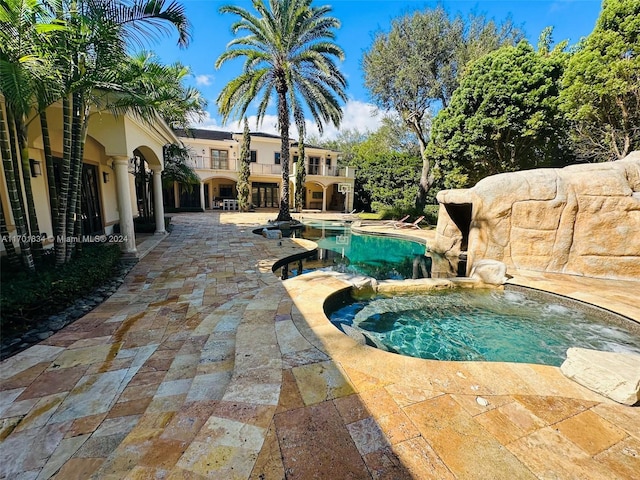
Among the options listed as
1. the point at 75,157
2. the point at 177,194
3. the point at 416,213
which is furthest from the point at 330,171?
the point at 75,157

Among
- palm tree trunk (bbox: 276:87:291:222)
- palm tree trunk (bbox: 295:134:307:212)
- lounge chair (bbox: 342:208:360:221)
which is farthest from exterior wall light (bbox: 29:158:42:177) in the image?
palm tree trunk (bbox: 295:134:307:212)

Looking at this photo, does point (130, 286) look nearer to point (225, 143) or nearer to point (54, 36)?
point (54, 36)

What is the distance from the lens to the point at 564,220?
6008 millimetres

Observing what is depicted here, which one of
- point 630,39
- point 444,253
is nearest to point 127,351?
point 444,253

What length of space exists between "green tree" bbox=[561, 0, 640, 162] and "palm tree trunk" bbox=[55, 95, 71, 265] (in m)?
14.0

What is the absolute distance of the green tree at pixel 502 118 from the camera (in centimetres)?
1125

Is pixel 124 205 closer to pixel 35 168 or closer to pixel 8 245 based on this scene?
pixel 35 168

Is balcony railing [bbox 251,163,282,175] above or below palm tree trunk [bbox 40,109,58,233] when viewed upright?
above

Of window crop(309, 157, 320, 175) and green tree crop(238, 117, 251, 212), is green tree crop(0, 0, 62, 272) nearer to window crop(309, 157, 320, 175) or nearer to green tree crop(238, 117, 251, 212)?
green tree crop(238, 117, 251, 212)

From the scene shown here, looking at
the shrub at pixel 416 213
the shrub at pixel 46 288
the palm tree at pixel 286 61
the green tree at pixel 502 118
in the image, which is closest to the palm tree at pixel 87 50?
the shrub at pixel 46 288

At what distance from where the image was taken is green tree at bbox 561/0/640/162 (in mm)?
8297

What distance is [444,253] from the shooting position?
31.3 feet

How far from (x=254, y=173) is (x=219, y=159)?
9.62 ft

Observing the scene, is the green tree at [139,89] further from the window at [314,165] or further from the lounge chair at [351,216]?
the window at [314,165]
